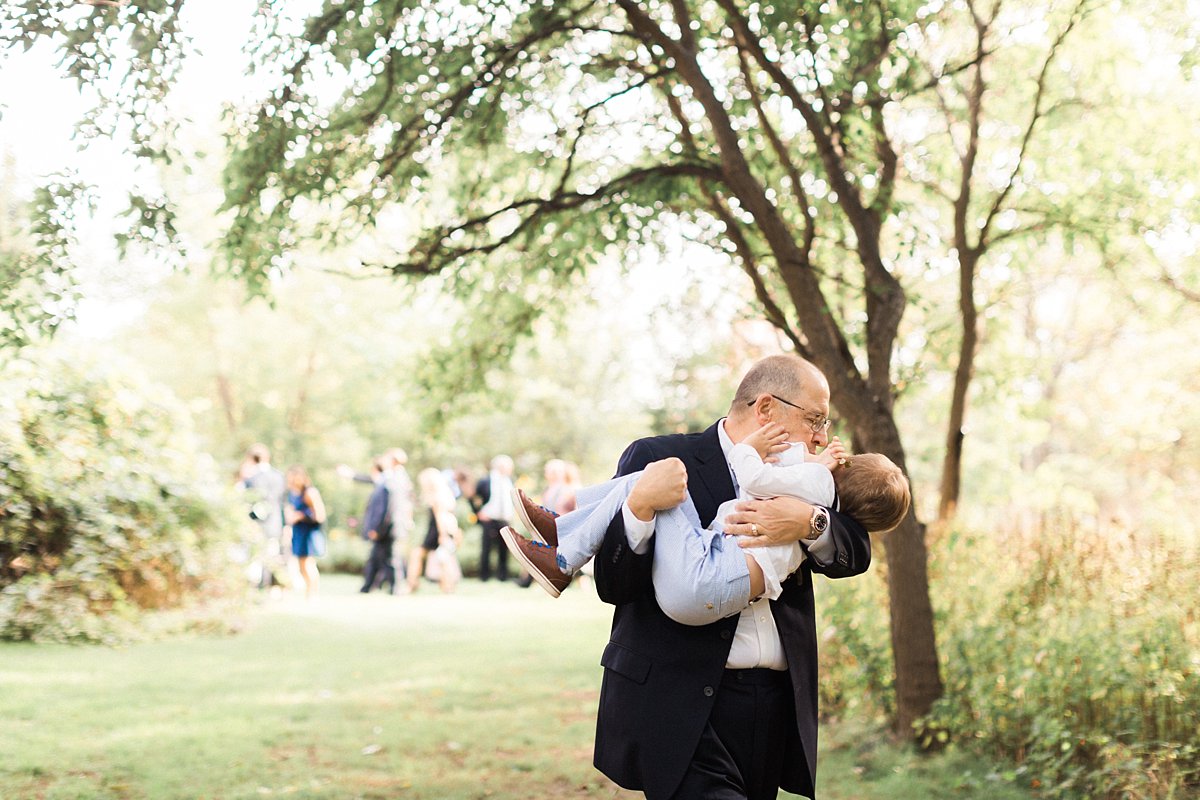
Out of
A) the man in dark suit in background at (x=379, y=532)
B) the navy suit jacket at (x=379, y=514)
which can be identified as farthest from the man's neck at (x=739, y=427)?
the navy suit jacket at (x=379, y=514)

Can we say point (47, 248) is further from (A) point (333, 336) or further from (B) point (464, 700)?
(A) point (333, 336)

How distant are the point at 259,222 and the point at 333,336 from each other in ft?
92.9

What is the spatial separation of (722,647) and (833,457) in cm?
63

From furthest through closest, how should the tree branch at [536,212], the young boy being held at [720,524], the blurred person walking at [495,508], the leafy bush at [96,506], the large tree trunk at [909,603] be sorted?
the blurred person walking at [495,508]
the leafy bush at [96,506]
the large tree trunk at [909,603]
the tree branch at [536,212]
the young boy being held at [720,524]

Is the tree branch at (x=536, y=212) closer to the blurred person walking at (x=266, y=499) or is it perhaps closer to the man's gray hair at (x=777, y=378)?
the man's gray hair at (x=777, y=378)

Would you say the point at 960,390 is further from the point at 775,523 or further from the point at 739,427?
the point at 775,523

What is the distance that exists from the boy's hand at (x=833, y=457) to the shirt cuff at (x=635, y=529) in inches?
22.2

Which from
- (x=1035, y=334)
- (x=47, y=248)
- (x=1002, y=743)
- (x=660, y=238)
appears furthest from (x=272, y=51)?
(x=1035, y=334)

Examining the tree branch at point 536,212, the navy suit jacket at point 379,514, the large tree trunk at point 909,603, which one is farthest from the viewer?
the navy suit jacket at point 379,514

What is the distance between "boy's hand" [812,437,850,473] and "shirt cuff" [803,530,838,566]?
0.21m

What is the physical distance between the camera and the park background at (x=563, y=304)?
6457 mm

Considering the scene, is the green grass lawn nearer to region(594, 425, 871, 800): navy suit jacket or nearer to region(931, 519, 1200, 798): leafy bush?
region(931, 519, 1200, 798): leafy bush

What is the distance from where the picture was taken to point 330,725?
8.64m

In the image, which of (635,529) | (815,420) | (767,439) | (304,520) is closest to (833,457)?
(815,420)
